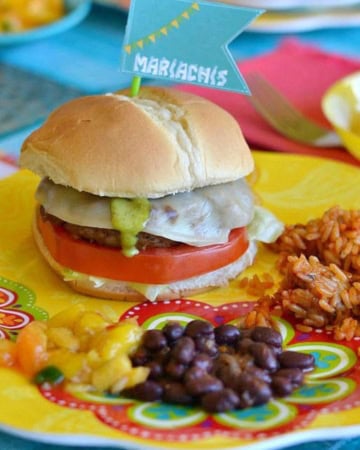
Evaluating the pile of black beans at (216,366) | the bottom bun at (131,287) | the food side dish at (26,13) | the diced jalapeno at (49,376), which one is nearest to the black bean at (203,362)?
the pile of black beans at (216,366)

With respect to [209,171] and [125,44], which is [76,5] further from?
[209,171]

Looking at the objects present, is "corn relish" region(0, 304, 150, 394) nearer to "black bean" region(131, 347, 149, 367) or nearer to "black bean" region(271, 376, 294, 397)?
"black bean" region(131, 347, 149, 367)

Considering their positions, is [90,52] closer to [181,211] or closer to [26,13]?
[26,13]

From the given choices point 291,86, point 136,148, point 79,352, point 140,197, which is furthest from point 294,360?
point 291,86

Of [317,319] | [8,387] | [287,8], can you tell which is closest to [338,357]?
[317,319]

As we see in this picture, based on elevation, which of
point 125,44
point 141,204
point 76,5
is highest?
point 125,44

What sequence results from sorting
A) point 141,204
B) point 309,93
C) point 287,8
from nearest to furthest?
point 141,204
point 309,93
point 287,8
